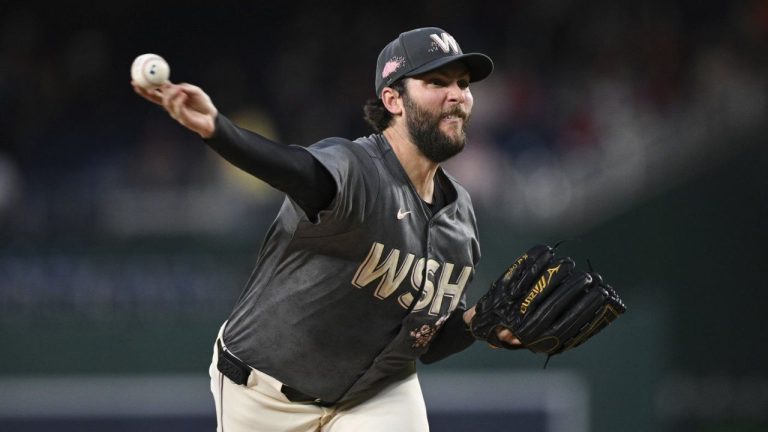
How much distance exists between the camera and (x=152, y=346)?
7230mm

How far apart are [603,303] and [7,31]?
8.23m

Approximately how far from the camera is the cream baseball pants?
3.88 m

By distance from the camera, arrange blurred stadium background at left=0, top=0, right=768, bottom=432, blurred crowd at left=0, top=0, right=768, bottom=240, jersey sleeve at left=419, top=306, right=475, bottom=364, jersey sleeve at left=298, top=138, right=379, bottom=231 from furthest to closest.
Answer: blurred crowd at left=0, top=0, right=768, bottom=240
blurred stadium background at left=0, top=0, right=768, bottom=432
jersey sleeve at left=419, top=306, right=475, bottom=364
jersey sleeve at left=298, top=138, right=379, bottom=231

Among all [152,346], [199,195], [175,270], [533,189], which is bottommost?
[152,346]

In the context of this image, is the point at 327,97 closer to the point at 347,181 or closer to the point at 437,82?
the point at 437,82

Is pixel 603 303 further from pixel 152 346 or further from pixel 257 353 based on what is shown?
pixel 152 346

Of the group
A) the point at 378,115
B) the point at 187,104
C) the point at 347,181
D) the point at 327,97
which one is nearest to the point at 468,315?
the point at 378,115

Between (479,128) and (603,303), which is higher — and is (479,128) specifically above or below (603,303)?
above

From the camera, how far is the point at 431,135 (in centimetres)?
378

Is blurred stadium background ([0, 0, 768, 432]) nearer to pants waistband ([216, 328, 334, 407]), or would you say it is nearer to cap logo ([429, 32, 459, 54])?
pants waistband ([216, 328, 334, 407])

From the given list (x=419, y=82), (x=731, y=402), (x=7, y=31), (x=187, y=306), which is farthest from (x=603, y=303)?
(x=7, y=31)

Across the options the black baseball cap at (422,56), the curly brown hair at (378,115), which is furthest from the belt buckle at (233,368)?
the black baseball cap at (422,56)

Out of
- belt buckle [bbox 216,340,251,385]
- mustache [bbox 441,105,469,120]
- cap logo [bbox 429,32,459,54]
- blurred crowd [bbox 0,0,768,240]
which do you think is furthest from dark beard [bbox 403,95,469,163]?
blurred crowd [bbox 0,0,768,240]

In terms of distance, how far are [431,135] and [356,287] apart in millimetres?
578
